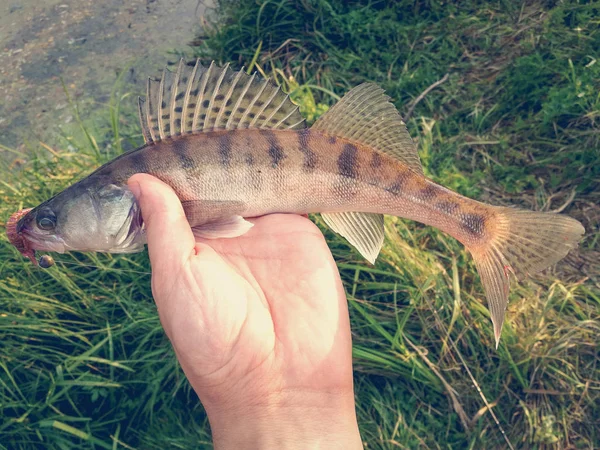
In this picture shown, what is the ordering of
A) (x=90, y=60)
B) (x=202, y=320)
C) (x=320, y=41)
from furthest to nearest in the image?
1. (x=90, y=60)
2. (x=320, y=41)
3. (x=202, y=320)

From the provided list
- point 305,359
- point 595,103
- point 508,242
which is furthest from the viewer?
point 595,103

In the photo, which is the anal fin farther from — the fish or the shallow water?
the shallow water

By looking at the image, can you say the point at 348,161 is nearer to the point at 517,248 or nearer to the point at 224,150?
the point at 224,150

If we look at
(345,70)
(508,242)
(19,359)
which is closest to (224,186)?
(508,242)

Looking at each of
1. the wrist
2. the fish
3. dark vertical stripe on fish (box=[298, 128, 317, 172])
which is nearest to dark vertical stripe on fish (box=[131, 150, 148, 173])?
the fish

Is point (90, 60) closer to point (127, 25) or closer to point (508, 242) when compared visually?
point (127, 25)

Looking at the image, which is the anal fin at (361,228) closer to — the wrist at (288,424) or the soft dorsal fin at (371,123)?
the soft dorsal fin at (371,123)
